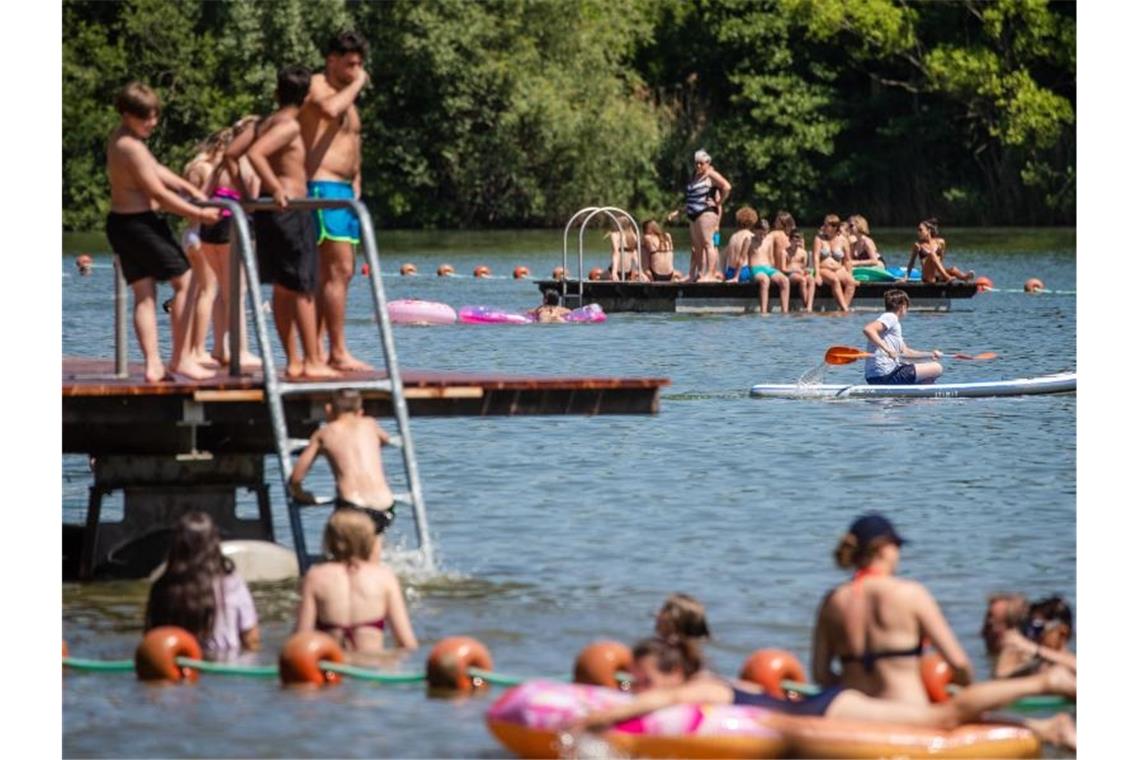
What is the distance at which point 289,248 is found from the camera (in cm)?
1337

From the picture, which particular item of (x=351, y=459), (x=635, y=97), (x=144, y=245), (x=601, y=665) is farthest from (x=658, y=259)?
(x=635, y=97)

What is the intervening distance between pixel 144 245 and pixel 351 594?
2698 millimetres

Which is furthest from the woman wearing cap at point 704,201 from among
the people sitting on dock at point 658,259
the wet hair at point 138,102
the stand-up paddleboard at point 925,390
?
the wet hair at point 138,102

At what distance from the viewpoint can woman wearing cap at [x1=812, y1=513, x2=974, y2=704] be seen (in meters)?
9.66

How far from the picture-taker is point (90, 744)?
10.5m

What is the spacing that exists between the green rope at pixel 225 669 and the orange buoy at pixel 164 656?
0.09ft

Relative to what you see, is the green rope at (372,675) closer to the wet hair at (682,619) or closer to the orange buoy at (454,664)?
the orange buoy at (454,664)

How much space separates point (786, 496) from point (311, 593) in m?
6.97

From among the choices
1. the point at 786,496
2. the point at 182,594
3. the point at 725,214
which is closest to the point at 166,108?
the point at 725,214

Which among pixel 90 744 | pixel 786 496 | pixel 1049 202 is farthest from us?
pixel 1049 202

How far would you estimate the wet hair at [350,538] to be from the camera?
11.4 m

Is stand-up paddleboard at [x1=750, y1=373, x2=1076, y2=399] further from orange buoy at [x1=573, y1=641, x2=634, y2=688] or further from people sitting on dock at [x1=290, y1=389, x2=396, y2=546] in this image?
orange buoy at [x1=573, y1=641, x2=634, y2=688]

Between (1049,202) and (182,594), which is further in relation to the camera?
(1049,202)

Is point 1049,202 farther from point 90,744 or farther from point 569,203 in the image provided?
point 90,744
